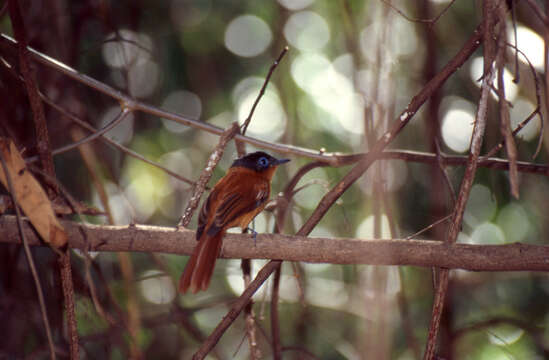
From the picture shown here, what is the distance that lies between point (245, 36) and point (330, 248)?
5677 millimetres

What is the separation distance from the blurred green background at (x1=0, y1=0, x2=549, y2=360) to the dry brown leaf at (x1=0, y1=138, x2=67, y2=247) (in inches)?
24.3

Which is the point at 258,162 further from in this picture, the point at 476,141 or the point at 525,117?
the point at 525,117

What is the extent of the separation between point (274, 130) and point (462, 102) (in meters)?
2.33

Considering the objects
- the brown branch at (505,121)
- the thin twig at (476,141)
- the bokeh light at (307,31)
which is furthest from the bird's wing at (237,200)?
the bokeh light at (307,31)

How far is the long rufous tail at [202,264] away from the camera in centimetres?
264

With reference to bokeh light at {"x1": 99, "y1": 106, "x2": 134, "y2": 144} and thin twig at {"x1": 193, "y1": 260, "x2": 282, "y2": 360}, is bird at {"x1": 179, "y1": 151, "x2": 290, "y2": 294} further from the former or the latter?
bokeh light at {"x1": 99, "y1": 106, "x2": 134, "y2": 144}

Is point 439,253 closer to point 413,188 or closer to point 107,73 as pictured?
point 413,188

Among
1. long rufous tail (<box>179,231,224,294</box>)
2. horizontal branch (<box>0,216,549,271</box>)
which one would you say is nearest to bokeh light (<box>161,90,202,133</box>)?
long rufous tail (<box>179,231,224,294</box>)

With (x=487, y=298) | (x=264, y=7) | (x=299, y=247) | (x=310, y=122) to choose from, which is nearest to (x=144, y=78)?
(x=264, y=7)

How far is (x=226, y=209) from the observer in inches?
130

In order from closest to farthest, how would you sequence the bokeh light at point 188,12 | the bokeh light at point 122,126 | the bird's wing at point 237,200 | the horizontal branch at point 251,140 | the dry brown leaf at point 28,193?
the dry brown leaf at point 28,193 < the horizontal branch at point 251,140 < the bird's wing at point 237,200 < the bokeh light at point 122,126 < the bokeh light at point 188,12

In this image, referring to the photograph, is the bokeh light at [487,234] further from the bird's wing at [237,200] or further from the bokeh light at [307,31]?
the bokeh light at [307,31]

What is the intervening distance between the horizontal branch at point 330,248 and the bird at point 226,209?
1.10ft

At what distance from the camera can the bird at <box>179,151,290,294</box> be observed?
2682 mm
